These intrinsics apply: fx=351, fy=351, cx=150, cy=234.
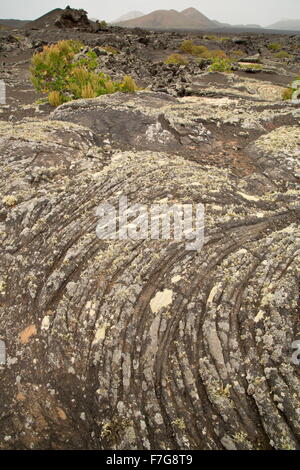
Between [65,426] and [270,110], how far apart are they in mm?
13000

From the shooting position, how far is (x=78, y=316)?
5.88 metres

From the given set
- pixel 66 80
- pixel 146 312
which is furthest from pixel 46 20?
pixel 146 312

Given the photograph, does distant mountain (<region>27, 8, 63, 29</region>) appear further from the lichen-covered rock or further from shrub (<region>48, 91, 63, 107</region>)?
the lichen-covered rock

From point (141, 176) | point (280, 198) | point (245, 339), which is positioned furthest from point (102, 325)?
point (280, 198)

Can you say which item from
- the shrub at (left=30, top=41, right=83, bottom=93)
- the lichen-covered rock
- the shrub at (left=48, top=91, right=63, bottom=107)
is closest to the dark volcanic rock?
the lichen-covered rock

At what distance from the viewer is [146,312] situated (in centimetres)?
575

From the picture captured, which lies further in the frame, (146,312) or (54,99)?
(54,99)

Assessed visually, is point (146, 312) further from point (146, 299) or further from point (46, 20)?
point (46, 20)

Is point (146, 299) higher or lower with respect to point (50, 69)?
lower

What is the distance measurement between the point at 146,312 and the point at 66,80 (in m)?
15.1

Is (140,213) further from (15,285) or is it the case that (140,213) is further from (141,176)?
(15,285)

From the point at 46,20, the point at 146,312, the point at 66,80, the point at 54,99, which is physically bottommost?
the point at 146,312

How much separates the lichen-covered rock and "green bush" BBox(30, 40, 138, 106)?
28.1ft

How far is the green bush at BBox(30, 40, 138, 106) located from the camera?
1645cm
